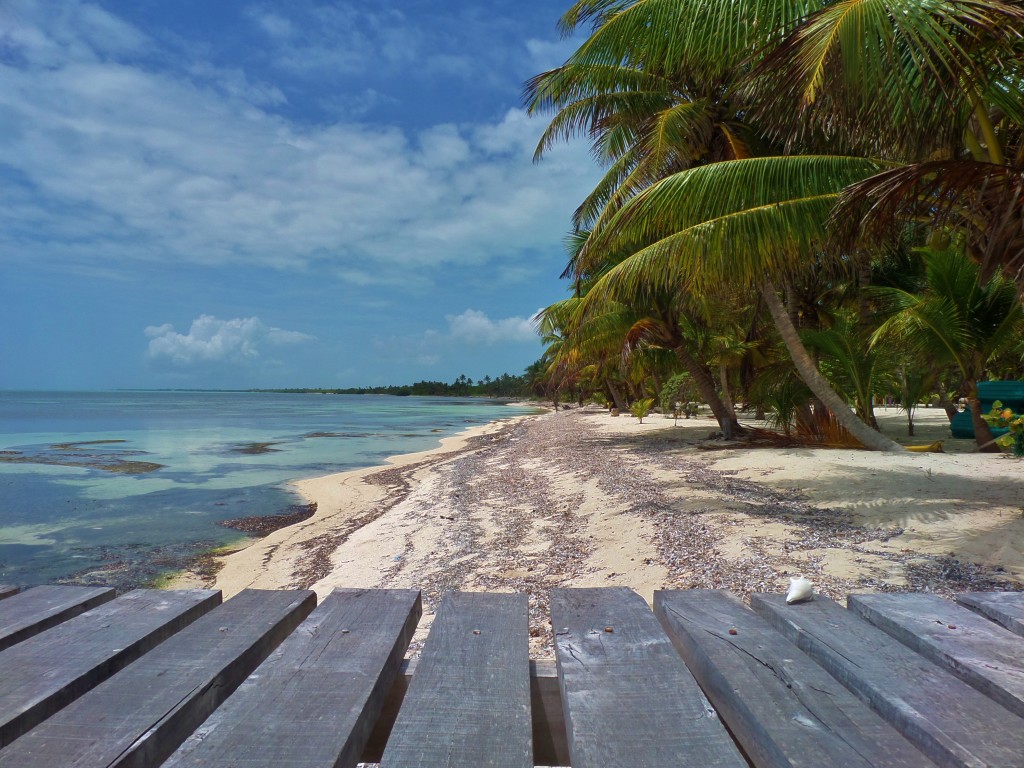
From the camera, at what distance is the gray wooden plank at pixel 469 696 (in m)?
0.99

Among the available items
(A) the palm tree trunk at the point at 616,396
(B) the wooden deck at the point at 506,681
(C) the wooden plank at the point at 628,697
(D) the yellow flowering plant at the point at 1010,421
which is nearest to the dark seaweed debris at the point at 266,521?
(B) the wooden deck at the point at 506,681

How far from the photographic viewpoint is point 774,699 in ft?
3.78

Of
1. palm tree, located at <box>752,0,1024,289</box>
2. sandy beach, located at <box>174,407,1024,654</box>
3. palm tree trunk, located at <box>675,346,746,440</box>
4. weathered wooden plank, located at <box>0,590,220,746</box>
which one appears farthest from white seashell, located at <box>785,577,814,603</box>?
palm tree trunk, located at <box>675,346,746,440</box>

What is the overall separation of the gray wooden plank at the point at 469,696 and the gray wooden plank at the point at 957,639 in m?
0.89

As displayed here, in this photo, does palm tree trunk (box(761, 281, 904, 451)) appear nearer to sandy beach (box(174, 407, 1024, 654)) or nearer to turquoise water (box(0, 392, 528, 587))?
sandy beach (box(174, 407, 1024, 654))

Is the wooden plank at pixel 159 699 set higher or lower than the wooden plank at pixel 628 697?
higher

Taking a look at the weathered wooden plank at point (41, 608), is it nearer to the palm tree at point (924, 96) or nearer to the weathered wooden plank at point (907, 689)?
the weathered wooden plank at point (907, 689)

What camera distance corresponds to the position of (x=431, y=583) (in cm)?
526

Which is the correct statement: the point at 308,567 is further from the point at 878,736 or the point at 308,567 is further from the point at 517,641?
the point at 878,736

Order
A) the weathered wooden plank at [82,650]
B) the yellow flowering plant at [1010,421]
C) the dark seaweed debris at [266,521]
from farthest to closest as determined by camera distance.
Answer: the dark seaweed debris at [266,521], the yellow flowering plant at [1010,421], the weathered wooden plank at [82,650]

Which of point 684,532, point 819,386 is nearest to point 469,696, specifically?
point 684,532

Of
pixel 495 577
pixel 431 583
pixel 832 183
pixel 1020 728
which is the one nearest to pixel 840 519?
pixel 495 577

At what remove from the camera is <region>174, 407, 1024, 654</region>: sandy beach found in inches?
172

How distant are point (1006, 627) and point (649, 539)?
13.7 feet
